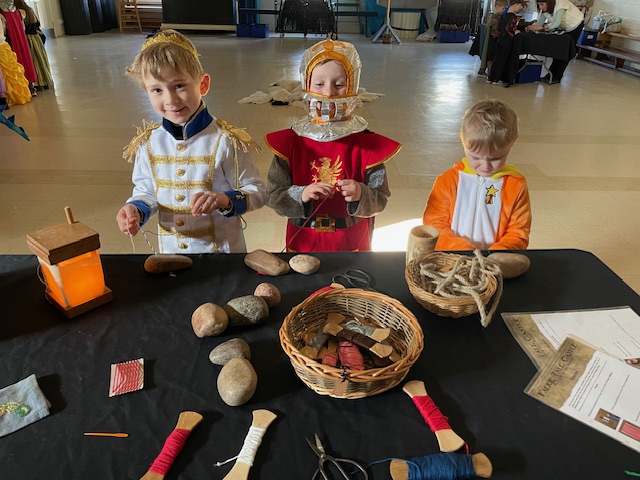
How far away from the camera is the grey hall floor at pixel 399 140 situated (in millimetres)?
2990

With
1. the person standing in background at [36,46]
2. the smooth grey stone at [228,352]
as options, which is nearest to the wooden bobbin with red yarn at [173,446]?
the smooth grey stone at [228,352]

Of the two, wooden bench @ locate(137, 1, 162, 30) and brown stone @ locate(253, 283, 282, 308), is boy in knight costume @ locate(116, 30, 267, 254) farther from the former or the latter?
wooden bench @ locate(137, 1, 162, 30)

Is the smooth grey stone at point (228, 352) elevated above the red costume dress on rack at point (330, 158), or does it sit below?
below

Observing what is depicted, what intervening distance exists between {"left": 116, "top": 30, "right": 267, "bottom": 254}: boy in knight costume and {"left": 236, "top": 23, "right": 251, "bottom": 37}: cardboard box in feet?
36.7

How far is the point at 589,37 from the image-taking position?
9.48 m

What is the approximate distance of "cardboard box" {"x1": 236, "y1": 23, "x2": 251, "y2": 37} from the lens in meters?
11.7

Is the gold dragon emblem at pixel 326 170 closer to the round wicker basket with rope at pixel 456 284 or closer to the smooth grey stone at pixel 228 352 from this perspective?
the round wicker basket with rope at pixel 456 284

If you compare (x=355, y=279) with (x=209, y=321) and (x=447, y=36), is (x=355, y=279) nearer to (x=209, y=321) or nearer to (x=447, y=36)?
(x=209, y=321)

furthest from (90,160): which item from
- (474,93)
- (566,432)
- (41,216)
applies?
(474,93)

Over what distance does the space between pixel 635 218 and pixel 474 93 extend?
4.03m

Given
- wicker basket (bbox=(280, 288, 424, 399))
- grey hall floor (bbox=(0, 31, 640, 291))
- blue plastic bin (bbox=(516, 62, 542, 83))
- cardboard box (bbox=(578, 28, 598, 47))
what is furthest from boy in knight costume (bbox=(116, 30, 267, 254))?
cardboard box (bbox=(578, 28, 598, 47))

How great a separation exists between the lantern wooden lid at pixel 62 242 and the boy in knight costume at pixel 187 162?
283 mm

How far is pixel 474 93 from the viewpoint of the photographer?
6.76 metres

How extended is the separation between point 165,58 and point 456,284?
3.31 ft
